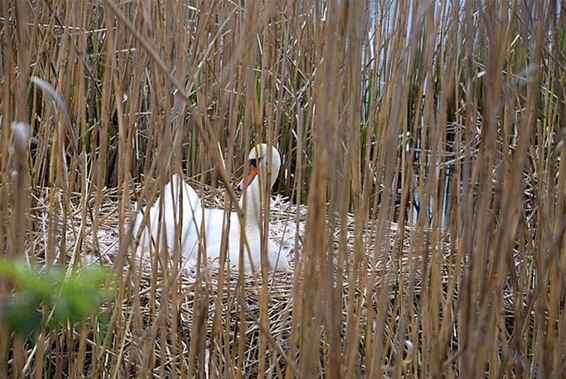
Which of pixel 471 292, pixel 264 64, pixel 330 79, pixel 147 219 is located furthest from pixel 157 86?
pixel 471 292

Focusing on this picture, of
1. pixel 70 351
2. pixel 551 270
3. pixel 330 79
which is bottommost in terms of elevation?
pixel 70 351

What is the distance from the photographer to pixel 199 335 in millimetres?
938

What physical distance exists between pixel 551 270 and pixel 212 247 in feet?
3.58

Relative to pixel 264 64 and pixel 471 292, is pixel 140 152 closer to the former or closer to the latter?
pixel 264 64

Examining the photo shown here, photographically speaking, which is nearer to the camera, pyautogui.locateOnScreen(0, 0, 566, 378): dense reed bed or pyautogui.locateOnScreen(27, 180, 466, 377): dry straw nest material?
pyautogui.locateOnScreen(0, 0, 566, 378): dense reed bed

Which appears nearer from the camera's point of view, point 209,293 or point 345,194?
point 345,194

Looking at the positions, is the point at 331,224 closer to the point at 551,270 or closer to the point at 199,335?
the point at 199,335

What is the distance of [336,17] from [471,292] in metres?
0.25

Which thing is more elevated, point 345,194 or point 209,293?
point 345,194

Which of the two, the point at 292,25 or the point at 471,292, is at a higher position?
the point at 292,25

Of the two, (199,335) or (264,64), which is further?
→ (264,64)

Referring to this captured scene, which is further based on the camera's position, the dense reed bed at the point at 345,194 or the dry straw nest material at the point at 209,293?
the dry straw nest material at the point at 209,293

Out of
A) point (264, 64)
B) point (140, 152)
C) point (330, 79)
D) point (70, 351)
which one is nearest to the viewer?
point (330, 79)

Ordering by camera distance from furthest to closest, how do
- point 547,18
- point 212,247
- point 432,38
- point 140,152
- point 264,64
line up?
1. point 140,152
2. point 212,247
3. point 264,64
4. point 432,38
5. point 547,18
